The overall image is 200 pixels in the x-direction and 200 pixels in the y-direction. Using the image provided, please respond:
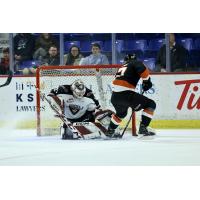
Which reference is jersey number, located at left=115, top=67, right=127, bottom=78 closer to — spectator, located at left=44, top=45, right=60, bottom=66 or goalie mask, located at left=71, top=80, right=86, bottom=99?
goalie mask, located at left=71, top=80, right=86, bottom=99

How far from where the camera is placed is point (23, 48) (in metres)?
4.15

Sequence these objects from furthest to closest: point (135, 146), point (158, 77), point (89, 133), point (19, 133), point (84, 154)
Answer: point (158, 77) < point (19, 133) < point (89, 133) < point (135, 146) < point (84, 154)

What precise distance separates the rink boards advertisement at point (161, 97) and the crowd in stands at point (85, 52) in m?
0.21

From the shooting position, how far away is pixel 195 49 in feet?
13.2

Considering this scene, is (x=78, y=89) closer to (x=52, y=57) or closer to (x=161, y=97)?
(x=52, y=57)

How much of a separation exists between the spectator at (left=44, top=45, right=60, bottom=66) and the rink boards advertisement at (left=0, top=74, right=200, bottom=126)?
13.2 inches

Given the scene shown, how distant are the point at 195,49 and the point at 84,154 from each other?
136cm

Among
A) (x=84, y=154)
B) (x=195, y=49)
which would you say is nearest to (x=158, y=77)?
(x=195, y=49)

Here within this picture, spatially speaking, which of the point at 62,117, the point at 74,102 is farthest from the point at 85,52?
the point at 62,117

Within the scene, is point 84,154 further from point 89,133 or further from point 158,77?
point 158,77

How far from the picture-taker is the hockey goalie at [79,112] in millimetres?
3725

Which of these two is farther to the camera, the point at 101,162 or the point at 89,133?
the point at 89,133

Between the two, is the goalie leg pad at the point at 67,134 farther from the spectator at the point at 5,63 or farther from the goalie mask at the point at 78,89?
the spectator at the point at 5,63

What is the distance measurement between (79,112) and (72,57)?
46 cm
